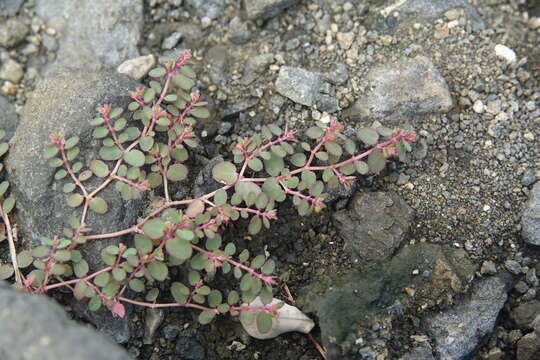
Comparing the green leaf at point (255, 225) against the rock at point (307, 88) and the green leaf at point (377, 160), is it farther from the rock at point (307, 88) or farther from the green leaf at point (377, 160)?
the rock at point (307, 88)

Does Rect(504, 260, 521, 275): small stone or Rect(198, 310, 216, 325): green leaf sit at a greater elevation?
Rect(198, 310, 216, 325): green leaf

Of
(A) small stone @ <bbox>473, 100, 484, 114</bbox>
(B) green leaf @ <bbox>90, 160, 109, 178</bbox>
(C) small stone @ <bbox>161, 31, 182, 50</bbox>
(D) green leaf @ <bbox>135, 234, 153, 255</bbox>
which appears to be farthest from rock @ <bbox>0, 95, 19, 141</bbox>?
(A) small stone @ <bbox>473, 100, 484, 114</bbox>

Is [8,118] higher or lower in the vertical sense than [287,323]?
higher

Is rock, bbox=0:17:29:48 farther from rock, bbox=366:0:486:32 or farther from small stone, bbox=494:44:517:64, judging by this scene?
small stone, bbox=494:44:517:64

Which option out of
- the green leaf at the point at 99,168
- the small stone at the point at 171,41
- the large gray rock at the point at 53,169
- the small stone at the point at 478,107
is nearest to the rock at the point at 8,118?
the large gray rock at the point at 53,169

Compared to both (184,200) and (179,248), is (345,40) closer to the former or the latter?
(184,200)

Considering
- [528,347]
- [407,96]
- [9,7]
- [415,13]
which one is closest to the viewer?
[528,347]

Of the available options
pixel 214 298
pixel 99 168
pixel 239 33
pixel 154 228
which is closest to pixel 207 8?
pixel 239 33
